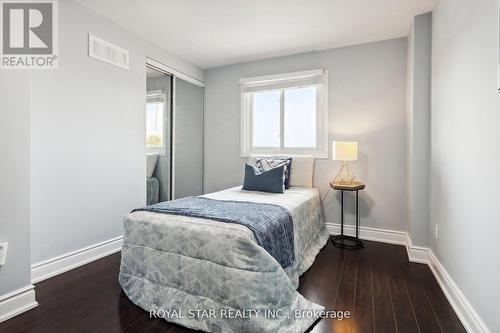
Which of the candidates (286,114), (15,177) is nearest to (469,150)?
(286,114)

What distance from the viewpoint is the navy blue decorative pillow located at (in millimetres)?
2998

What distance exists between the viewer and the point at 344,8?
8.27 feet

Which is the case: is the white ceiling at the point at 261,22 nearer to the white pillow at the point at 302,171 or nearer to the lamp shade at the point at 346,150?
the lamp shade at the point at 346,150

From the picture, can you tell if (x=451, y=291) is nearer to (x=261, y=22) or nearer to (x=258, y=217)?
(x=258, y=217)

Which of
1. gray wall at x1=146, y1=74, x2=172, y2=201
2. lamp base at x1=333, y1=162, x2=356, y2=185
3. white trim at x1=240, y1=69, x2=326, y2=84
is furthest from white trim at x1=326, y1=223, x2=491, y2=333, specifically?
gray wall at x1=146, y1=74, x2=172, y2=201

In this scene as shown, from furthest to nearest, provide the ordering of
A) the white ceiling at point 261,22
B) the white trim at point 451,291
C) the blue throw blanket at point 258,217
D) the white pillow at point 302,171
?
the white pillow at point 302,171 → the white ceiling at point 261,22 → the blue throw blanket at point 258,217 → the white trim at point 451,291

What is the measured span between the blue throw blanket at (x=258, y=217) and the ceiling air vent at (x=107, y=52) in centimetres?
175

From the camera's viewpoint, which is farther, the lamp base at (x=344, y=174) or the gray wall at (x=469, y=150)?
the lamp base at (x=344, y=174)

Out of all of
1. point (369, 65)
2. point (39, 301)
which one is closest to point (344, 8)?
point (369, 65)

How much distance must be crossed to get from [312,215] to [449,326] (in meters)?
1.51

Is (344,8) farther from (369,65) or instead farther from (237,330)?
(237,330)

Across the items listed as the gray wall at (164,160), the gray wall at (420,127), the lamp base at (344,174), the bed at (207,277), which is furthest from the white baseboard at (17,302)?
the gray wall at (420,127)

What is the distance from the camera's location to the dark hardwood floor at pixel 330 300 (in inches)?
62.8

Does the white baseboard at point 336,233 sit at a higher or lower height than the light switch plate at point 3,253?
lower
